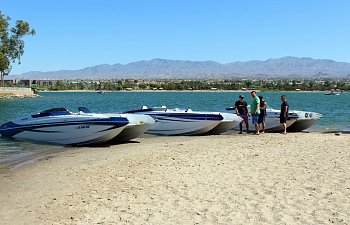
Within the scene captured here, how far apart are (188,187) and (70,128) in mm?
9289

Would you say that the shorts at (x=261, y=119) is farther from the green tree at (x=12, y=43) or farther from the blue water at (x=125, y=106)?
the green tree at (x=12, y=43)

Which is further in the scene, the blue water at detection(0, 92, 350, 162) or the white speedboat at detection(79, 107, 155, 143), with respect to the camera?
the blue water at detection(0, 92, 350, 162)

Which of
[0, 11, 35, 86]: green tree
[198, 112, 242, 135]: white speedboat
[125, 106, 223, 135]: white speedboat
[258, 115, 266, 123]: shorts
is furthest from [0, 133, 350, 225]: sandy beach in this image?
[0, 11, 35, 86]: green tree

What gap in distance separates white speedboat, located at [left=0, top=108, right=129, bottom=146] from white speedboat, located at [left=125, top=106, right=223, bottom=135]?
12.3ft

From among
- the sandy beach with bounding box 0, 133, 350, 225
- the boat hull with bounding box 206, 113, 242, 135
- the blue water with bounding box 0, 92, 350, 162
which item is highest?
the boat hull with bounding box 206, 113, 242, 135

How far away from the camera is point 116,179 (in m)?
10.5

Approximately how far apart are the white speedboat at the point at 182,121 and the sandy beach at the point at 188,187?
210 inches

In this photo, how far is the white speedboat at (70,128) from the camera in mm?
17266

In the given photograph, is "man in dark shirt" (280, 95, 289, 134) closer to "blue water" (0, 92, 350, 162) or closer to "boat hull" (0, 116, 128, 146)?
"blue water" (0, 92, 350, 162)

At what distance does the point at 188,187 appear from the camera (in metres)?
9.37

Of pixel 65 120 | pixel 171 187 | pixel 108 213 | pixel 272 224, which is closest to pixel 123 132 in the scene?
pixel 65 120

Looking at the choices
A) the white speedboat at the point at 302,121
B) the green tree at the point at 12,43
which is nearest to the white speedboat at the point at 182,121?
the white speedboat at the point at 302,121

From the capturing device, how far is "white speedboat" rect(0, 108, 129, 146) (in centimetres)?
1727

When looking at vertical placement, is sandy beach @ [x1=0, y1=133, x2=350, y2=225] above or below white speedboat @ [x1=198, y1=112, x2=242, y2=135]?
below
